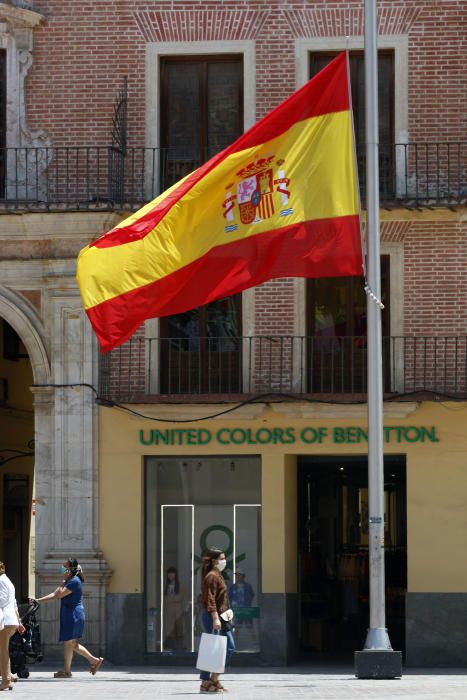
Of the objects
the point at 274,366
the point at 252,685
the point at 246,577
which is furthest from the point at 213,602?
the point at 274,366

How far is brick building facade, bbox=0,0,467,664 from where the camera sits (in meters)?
27.0

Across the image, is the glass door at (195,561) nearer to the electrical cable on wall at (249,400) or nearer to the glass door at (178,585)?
the glass door at (178,585)

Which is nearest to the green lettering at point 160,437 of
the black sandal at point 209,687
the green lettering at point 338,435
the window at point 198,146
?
the window at point 198,146

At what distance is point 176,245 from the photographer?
21.2 metres

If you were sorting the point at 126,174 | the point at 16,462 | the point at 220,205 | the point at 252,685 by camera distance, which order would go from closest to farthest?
the point at 220,205
the point at 252,685
the point at 126,174
the point at 16,462

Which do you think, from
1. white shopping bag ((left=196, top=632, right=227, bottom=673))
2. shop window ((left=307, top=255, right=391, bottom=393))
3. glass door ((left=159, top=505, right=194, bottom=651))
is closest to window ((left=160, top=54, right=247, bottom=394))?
shop window ((left=307, top=255, right=391, bottom=393))

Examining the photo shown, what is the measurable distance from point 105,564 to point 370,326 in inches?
299

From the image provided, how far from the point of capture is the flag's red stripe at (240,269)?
20.7 metres

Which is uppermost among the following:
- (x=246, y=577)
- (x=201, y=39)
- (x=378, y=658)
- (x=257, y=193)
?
(x=201, y=39)

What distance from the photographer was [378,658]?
2152 centimetres

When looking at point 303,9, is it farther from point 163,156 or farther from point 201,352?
point 201,352

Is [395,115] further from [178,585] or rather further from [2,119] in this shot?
[178,585]

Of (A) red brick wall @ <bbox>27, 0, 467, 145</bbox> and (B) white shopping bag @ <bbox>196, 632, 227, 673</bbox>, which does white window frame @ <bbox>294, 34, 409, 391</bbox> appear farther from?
(B) white shopping bag @ <bbox>196, 632, 227, 673</bbox>

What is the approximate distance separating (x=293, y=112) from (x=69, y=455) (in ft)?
27.0
